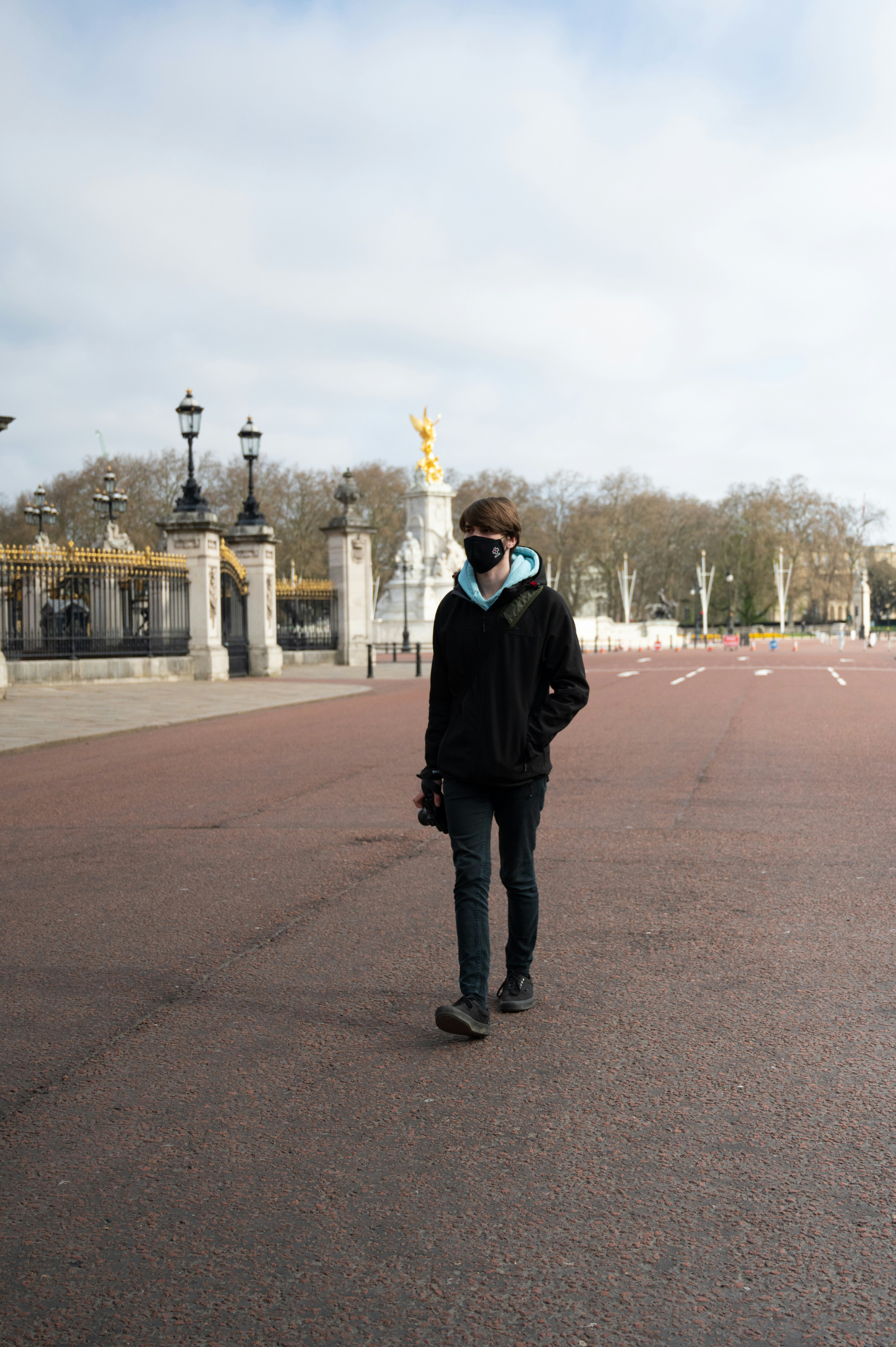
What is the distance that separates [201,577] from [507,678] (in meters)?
26.6

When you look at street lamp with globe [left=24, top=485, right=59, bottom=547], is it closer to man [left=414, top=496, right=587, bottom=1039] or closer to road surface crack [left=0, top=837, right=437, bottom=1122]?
road surface crack [left=0, top=837, right=437, bottom=1122]

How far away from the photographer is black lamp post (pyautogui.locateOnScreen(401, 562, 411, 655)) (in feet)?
164

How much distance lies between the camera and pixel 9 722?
17.5m

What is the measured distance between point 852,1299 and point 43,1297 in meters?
1.70

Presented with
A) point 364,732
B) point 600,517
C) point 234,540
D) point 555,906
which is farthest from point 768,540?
point 555,906

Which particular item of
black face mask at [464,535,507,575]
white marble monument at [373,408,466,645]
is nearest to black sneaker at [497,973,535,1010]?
black face mask at [464,535,507,575]

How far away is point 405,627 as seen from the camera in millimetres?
51844

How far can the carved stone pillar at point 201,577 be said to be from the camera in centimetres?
2977

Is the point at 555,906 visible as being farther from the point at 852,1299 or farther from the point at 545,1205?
the point at 852,1299

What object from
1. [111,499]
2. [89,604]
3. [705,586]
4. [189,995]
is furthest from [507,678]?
[705,586]

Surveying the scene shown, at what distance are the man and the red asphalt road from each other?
17.4 inches

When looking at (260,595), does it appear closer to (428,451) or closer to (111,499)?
(111,499)

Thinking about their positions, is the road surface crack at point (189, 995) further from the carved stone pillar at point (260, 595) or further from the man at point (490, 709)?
the carved stone pillar at point (260, 595)

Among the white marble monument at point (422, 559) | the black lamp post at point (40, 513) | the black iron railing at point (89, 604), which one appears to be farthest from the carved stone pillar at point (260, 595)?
the white marble monument at point (422, 559)
